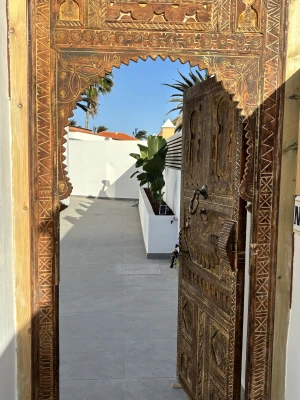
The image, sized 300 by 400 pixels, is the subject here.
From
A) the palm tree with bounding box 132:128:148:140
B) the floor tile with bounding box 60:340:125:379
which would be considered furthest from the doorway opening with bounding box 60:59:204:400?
the palm tree with bounding box 132:128:148:140

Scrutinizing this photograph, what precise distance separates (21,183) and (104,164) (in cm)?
1803

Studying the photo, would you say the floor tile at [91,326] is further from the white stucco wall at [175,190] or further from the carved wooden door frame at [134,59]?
the white stucco wall at [175,190]

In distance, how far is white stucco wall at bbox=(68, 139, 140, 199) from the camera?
19.9m

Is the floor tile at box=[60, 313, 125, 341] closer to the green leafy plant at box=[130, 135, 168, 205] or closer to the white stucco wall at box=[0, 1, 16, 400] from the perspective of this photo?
the white stucco wall at box=[0, 1, 16, 400]

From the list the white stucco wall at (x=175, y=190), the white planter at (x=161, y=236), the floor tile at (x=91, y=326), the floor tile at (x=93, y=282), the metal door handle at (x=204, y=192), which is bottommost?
the floor tile at (x=91, y=326)

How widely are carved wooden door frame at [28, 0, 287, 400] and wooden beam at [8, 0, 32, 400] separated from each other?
0.04m

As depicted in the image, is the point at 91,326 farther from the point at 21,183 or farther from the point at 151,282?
the point at 21,183

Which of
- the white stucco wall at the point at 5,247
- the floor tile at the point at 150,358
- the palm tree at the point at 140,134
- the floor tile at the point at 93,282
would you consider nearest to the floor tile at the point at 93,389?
the floor tile at the point at 150,358

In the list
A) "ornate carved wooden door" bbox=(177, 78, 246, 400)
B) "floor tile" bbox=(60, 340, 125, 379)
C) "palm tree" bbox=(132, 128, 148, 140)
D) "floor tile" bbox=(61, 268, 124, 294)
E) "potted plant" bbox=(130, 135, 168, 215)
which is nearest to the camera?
"ornate carved wooden door" bbox=(177, 78, 246, 400)

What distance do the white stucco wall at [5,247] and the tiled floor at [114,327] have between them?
1409mm

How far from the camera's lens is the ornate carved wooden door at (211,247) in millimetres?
2426

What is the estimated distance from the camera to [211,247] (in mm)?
2715

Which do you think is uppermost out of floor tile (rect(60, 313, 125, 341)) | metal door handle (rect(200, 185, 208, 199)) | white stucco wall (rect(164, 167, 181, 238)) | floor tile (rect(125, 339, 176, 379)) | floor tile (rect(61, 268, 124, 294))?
metal door handle (rect(200, 185, 208, 199))

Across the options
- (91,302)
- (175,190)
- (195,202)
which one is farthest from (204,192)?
(175,190)
